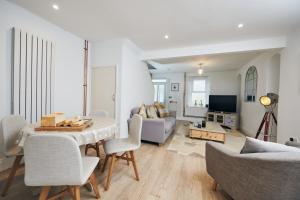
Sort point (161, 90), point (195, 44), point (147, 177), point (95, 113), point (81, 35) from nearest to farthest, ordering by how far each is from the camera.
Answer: point (147, 177) < point (95, 113) < point (81, 35) < point (195, 44) < point (161, 90)

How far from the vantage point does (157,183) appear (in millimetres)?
1811

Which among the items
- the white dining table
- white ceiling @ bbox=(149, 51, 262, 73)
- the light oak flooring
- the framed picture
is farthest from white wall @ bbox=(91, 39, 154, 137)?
the framed picture

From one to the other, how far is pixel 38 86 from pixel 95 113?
105cm

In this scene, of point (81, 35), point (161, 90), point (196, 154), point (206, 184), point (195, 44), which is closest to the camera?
point (206, 184)

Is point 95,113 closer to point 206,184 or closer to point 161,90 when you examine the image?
point 206,184

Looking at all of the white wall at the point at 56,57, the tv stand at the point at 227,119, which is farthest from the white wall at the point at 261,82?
the white wall at the point at 56,57

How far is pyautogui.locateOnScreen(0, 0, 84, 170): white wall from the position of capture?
1.96m

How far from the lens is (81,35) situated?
Result: 3.09m

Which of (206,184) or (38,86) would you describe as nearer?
(206,184)

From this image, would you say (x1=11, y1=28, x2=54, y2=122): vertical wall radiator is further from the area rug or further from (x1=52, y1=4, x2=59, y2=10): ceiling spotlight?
the area rug

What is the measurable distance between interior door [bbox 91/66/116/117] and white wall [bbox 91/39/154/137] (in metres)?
0.14

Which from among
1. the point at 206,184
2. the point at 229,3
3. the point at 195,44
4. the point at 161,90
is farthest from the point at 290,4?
the point at 161,90

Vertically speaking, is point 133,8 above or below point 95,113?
above

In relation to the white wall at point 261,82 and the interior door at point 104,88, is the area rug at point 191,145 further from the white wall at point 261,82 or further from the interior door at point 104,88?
the interior door at point 104,88
